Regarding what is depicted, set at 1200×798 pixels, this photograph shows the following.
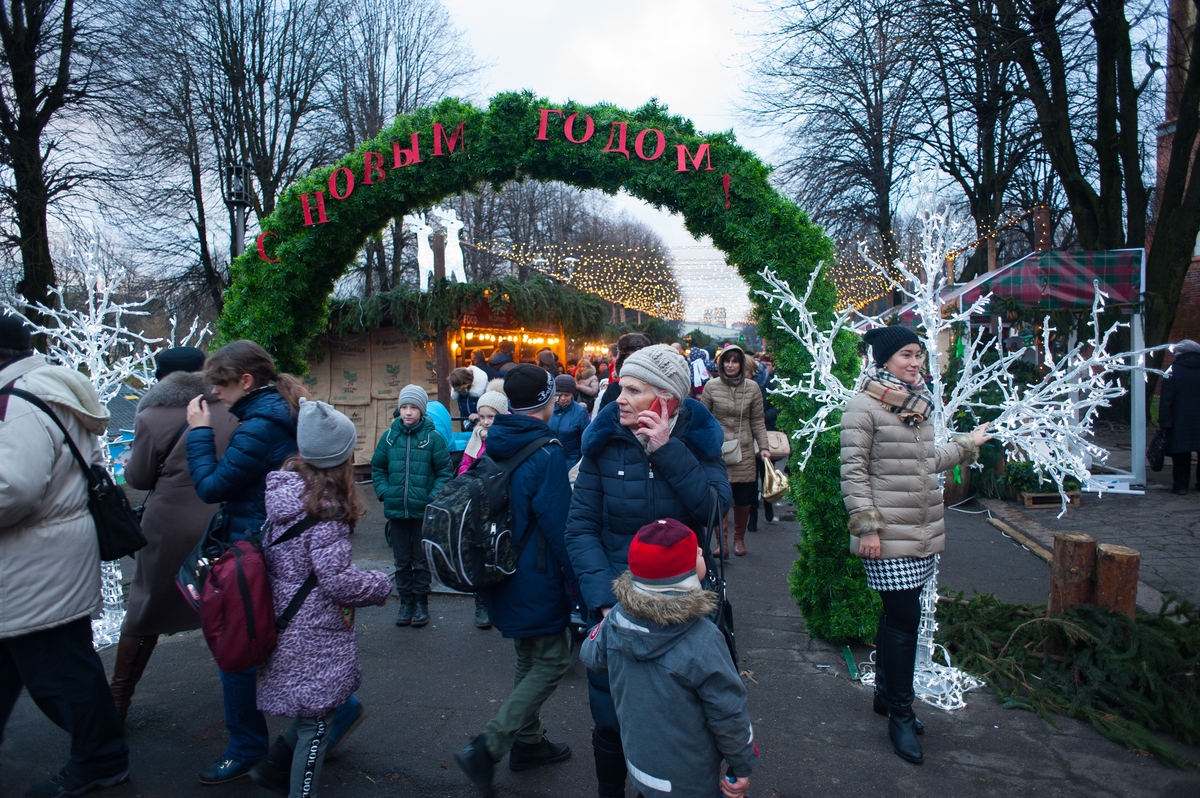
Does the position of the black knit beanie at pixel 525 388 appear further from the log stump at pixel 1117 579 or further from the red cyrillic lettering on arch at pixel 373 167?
the log stump at pixel 1117 579

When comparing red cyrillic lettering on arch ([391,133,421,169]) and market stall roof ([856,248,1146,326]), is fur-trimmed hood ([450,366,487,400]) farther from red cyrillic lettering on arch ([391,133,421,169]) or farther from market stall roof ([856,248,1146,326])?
market stall roof ([856,248,1146,326])

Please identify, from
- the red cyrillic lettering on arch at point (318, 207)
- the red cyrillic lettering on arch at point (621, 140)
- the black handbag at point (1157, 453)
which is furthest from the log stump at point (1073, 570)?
the black handbag at point (1157, 453)

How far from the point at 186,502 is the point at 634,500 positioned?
229cm

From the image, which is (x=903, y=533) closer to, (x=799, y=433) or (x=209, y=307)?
(x=799, y=433)

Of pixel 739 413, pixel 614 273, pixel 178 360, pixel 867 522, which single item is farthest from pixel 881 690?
pixel 614 273

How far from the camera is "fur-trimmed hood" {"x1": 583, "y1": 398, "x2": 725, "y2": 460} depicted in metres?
2.76

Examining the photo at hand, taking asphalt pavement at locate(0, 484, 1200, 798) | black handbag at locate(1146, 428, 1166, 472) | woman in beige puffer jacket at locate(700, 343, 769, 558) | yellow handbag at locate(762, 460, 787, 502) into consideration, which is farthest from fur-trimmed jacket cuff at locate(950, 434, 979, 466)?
black handbag at locate(1146, 428, 1166, 472)

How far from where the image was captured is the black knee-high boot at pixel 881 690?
349 cm

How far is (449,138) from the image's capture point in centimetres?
505

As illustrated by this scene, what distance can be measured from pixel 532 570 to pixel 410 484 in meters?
2.34

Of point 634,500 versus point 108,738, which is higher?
point 634,500

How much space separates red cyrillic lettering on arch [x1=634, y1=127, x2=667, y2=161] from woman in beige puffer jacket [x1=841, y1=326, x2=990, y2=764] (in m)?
2.09

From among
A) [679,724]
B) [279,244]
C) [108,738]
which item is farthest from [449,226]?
[679,724]

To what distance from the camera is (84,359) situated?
515 cm
